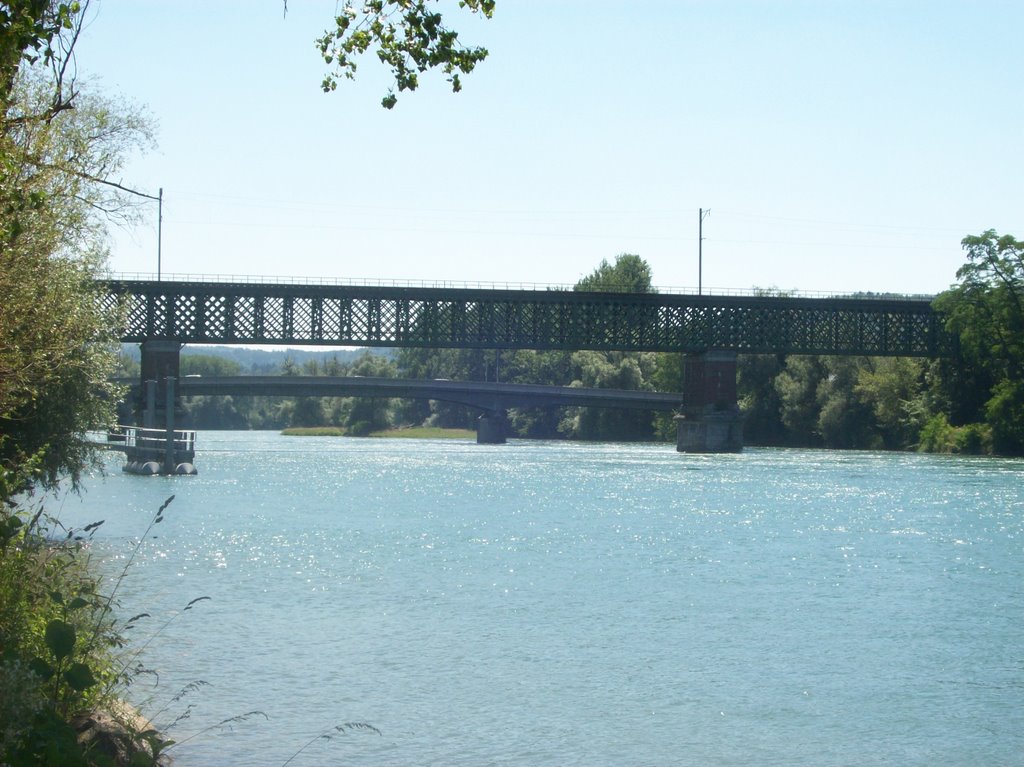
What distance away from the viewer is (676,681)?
66.0ft

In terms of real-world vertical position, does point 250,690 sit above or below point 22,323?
below

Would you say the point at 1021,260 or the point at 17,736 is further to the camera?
the point at 1021,260

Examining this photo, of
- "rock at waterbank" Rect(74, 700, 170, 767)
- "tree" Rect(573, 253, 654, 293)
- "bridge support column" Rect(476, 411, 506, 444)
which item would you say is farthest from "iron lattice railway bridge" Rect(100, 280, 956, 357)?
"rock at waterbank" Rect(74, 700, 170, 767)

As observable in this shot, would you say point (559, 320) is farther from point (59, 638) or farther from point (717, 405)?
point (59, 638)

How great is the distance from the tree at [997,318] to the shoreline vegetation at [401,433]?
86.0m

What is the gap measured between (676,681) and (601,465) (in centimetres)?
6978

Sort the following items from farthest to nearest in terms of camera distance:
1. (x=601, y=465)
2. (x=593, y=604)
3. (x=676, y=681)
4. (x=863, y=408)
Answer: (x=863, y=408) → (x=601, y=465) → (x=593, y=604) → (x=676, y=681)

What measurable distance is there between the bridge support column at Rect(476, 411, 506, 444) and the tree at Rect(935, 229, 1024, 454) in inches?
2034

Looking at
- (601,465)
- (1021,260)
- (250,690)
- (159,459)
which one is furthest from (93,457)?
(1021,260)

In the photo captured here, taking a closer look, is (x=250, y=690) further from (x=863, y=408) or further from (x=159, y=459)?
(x=863, y=408)

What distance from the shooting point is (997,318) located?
3809 inches

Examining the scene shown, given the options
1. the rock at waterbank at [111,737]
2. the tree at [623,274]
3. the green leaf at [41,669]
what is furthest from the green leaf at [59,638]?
the tree at [623,274]

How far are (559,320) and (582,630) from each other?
88.0 metres

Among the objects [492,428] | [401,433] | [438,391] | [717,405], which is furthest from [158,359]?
[401,433]
